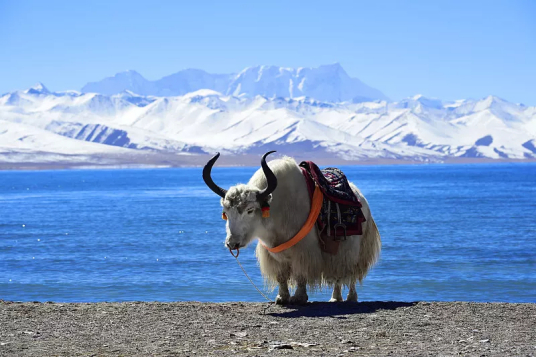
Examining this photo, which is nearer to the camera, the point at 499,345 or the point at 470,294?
the point at 499,345

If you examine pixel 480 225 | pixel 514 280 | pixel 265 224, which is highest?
pixel 265 224

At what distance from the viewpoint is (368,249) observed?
8211 mm

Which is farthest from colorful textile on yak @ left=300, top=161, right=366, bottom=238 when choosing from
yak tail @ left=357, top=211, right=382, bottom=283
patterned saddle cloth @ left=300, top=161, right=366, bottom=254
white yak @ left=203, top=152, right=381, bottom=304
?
yak tail @ left=357, top=211, right=382, bottom=283

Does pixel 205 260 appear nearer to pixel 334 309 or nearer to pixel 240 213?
pixel 334 309

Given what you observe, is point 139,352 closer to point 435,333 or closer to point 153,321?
point 153,321

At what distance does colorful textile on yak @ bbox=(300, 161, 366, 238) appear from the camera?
25.4 ft

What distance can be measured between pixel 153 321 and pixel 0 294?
6406 millimetres

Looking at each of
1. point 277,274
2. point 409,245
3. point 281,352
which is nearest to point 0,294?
point 277,274

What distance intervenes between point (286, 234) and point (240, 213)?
67 cm

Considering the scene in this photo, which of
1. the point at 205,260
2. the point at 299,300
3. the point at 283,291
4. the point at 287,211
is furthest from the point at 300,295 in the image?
the point at 205,260

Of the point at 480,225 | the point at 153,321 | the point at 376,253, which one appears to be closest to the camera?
the point at 153,321

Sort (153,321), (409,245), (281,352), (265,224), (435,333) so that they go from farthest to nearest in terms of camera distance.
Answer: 1. (409,245)
2. (265,224)
3. (153,321)
4. (435,333)
5. (281,352)

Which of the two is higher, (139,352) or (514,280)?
(139,352)

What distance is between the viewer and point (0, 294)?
40.4 ft
